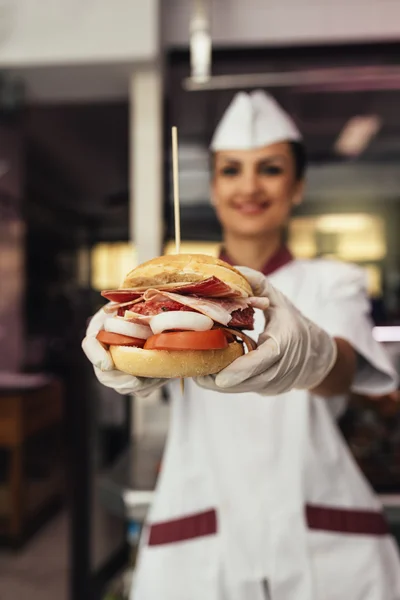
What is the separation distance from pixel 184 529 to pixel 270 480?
9.5 inches

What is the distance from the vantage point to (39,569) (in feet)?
11.2

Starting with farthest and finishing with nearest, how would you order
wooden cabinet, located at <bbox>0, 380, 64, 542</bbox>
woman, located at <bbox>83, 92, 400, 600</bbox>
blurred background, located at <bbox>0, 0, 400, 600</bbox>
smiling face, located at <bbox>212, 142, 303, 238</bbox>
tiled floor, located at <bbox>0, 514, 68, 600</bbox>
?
wooden cabinet, located at <bbox>0, 380, 64, 542</bbox>
tiled floor, located at <bbox>0, 514, 68, 600</bbox>
blurred background, located at <bbox>0, 0, 400, 600</bbox>
smiling face, located at <bbox>212, 142, 303, 238</bbox>
woman, located at <bbox>83, 92, 400, 600</bbox>

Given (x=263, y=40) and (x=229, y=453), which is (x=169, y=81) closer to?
(x=263, y=40)

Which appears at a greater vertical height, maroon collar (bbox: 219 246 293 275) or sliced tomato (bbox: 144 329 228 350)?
maroon collar (bbox: 219 246 293 275)

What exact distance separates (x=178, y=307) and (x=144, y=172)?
1762mm

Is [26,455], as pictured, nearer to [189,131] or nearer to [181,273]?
[189,131]

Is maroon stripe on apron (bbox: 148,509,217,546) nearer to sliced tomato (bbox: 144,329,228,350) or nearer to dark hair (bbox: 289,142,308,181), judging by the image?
sliced tomato (bbox: 144,329,228,350)

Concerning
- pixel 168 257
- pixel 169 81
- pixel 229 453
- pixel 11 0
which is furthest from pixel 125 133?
pixel 168 257

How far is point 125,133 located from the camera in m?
3.36

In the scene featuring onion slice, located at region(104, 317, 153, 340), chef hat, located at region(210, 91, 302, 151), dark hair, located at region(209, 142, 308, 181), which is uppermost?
chef hat, located at region(210, 91, 302, 151)

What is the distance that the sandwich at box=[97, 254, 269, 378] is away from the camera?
0.85 metres

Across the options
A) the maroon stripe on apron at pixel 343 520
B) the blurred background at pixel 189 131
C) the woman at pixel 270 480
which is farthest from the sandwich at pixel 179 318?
the blurred background at pixel 189 131

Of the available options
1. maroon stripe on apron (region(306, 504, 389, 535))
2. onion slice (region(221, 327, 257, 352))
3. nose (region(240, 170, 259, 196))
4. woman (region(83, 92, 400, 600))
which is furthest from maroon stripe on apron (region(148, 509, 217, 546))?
nose (region(240, 170, 259, 196))

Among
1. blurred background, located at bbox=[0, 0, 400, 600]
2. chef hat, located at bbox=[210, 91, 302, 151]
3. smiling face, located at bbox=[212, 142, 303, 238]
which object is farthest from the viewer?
blurred background, located at bbox=[0, 0, 400, 600]
